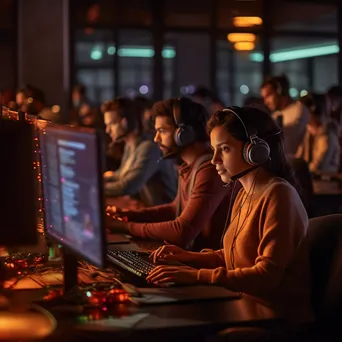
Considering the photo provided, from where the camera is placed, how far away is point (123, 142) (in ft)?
21.6

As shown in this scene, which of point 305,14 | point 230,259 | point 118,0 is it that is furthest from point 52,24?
point 230,259

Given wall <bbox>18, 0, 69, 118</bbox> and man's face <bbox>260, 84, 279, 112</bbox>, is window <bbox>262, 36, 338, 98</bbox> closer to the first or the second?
wall <bbox>18, 0, 69, 118</bbox>

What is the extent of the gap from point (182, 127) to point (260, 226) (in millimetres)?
1135

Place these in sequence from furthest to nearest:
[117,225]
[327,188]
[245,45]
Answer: [245,45] < [327,188] < [117,225]

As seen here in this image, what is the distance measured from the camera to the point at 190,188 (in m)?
3.76

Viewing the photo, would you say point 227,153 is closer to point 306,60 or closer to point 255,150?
point 255,150

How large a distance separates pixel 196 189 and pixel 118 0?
26.8ft

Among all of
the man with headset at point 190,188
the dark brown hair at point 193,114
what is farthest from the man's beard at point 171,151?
the dark brown hair at point 193,114

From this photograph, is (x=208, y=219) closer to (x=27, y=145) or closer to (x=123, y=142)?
(x=27, y=145)

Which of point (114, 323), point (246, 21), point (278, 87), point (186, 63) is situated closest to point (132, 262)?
point (114, 323)

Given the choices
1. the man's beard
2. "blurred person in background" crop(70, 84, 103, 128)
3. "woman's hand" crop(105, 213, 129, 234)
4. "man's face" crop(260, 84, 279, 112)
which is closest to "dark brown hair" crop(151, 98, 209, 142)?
the man's beard

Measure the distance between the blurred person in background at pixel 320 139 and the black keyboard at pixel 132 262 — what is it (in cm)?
424

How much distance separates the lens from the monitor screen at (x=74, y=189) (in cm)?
225

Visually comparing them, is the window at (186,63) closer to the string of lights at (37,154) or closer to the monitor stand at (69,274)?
the string of lights at (37,154)
